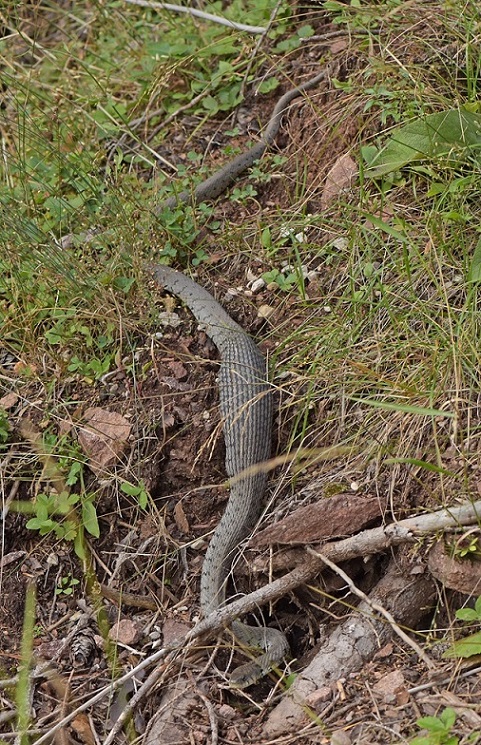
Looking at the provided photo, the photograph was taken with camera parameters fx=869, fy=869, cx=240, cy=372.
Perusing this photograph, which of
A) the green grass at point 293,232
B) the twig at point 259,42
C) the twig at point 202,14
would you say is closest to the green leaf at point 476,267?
the green grass at point 293,232

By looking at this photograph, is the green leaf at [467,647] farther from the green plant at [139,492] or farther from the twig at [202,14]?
the twig at [202,14]

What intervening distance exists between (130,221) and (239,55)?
49.7 inches

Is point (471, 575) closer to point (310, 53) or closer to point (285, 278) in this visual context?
point (285, 278)

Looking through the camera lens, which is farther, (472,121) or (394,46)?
(394,46)

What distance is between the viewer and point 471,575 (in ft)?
8.47

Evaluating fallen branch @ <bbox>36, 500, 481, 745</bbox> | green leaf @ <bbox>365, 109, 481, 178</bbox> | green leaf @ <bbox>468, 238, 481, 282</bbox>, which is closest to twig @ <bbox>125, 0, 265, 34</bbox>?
green leaf @ <bbox>365, 109, 481, 178</bbox>

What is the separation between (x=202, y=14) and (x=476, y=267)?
2409 millimetres

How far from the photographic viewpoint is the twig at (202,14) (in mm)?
4379

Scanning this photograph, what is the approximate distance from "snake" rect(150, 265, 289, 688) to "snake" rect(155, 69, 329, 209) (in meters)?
0.70

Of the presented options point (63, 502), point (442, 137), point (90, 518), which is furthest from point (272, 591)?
point (442, 137)

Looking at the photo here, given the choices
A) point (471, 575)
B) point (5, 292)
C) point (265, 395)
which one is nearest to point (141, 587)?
point (265, 395)

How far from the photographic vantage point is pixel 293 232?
3715 mm

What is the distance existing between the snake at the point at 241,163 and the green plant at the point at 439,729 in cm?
259

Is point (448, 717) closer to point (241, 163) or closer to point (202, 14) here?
point (241, 163)
